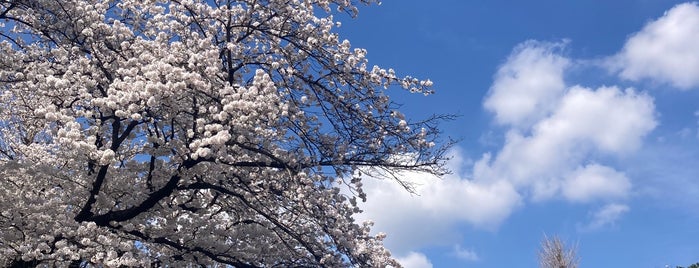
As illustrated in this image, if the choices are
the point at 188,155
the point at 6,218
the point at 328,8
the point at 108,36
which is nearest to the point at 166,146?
the point at 188,155

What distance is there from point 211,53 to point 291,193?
105 inches

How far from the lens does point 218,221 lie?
13180 mm

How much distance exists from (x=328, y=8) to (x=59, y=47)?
496cm

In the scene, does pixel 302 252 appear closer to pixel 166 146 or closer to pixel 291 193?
pixel 291 193

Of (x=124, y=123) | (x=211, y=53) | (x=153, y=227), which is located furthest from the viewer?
(x=153, y=227)

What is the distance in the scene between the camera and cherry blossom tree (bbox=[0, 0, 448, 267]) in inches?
398

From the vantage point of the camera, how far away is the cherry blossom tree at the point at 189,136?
33.2 feet

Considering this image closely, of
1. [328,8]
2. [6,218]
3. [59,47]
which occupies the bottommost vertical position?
[6,218]

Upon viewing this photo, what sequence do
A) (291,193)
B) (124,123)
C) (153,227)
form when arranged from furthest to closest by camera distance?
1. (153,227)
2. (124,123)
3. (291,193)

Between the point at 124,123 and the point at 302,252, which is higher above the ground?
the point at 124,123

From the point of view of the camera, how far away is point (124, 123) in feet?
38.8

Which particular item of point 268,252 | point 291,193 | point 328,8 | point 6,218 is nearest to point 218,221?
point 268,252

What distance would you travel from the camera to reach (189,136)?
390 inches

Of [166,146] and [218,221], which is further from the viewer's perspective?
[218,221]
